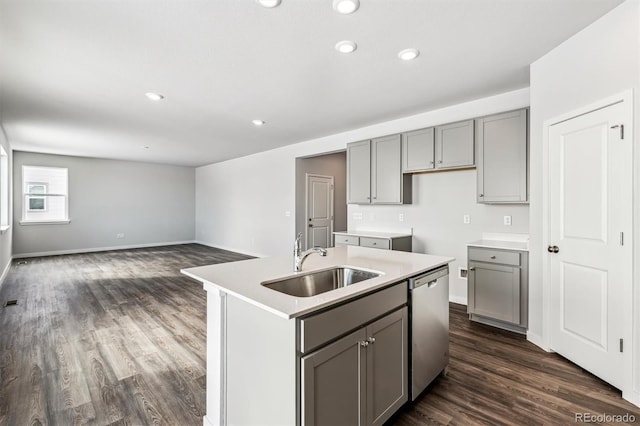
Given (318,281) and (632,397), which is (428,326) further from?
(632,397)

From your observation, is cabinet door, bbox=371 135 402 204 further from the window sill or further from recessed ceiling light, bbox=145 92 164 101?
the window sill

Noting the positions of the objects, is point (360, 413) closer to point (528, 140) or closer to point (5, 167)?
point (528, 140)

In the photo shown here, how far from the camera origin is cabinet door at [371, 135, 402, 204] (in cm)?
438

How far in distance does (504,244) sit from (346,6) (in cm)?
288

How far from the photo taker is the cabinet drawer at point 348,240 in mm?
4721

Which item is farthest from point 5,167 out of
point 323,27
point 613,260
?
point 613,260

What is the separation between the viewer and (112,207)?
8539 millimetres

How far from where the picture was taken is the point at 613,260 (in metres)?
2.20

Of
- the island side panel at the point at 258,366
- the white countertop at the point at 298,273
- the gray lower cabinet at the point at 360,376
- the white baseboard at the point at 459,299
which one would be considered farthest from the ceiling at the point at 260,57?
the white baseboard at the point at 459,299

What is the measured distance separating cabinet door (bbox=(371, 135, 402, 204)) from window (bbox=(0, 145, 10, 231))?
6281mm

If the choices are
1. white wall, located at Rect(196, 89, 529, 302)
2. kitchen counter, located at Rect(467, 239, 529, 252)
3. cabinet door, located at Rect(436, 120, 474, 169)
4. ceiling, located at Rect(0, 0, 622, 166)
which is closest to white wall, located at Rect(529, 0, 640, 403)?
ceiling, located at Rect(0, 0, 622, 166)

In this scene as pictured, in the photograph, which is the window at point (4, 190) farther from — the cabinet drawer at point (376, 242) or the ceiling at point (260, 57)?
the cabinet drawer at point (376, 242)

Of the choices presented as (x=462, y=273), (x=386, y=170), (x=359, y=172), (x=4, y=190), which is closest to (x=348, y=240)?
(x=359, y=172)

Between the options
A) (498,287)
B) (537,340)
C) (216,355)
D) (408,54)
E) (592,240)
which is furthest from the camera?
(498,287)
